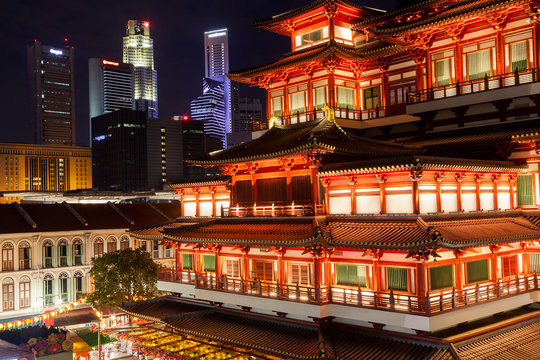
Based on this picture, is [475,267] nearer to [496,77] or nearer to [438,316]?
[438,316]

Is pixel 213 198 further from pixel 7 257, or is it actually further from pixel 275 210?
pixel 7 257

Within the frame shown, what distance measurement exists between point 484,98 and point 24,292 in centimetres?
4259

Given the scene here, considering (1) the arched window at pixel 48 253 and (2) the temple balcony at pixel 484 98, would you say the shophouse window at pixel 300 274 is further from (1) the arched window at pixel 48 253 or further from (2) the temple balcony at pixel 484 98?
(1) the arched window at pixel 48 253

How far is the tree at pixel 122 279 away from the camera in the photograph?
37.1m

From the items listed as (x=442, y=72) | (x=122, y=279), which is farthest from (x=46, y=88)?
(x=442, y=72)

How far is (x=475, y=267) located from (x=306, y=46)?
55.5ft

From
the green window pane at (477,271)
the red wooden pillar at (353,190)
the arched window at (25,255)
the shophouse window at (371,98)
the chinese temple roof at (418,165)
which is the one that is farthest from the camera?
the arched window at (25,255)

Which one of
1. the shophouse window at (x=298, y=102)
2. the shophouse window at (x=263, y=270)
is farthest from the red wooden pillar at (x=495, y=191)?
the shophouse window at (x=298, y=102)

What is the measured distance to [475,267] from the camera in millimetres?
22656

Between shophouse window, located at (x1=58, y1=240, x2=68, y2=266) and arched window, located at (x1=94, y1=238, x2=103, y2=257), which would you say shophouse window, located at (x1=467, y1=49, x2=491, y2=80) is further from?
shophouse window, located at (x1=58, y1=240, x2=68, y2=266)

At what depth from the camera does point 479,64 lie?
25719 millimetres

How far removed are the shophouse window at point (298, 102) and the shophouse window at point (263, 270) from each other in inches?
399

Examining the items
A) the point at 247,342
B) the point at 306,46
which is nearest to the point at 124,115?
the point at 306,46

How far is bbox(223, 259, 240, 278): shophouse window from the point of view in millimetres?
27797
